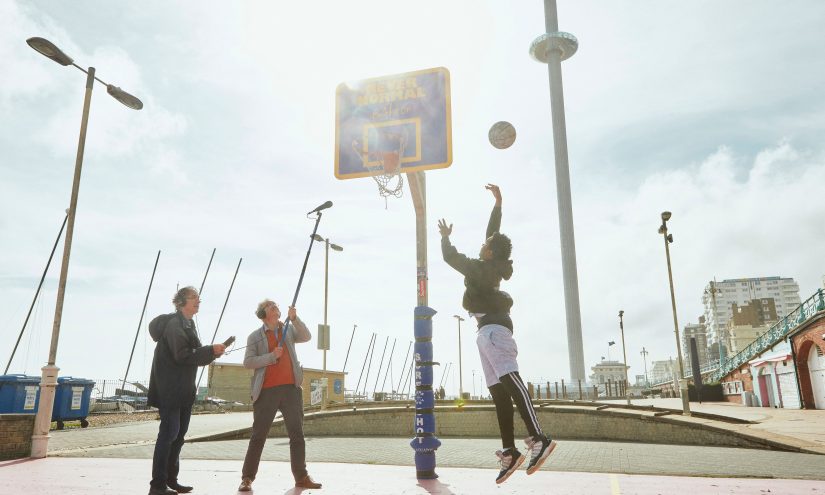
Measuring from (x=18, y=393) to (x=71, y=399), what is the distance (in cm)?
198

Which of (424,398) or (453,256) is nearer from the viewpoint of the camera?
(453,256)

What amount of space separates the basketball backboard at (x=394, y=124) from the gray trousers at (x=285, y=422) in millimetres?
3609

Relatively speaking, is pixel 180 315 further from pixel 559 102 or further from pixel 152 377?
pixel 559 102

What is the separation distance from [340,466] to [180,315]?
3.52 metres

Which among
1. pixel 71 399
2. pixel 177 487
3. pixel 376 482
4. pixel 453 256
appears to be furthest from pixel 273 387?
pixel 71 399

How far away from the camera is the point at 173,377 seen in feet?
18.6

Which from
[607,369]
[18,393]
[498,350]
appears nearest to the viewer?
[498,350]

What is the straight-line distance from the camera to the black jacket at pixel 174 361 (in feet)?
18.3

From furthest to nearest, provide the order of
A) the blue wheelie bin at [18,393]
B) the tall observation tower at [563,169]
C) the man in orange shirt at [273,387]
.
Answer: the tall observation tower at [563,169] → the blue wheelie bin at [18,393] → the man in orange shirt at [273,387]

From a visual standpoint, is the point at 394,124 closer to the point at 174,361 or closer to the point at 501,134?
the point at 501,134

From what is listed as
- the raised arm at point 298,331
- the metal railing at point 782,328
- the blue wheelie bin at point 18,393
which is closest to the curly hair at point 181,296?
the raised arm at point 298,331

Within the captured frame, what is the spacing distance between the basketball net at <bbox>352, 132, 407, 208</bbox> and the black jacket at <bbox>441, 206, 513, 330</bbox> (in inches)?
115

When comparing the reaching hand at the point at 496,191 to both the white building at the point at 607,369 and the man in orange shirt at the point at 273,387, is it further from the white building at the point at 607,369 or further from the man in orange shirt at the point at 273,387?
the white building at the point at 607,369

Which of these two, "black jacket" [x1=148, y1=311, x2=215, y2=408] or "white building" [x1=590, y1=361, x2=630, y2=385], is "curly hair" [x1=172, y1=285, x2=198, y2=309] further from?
"white building" [x1=590, y1=361, x2=630, y2=385]
